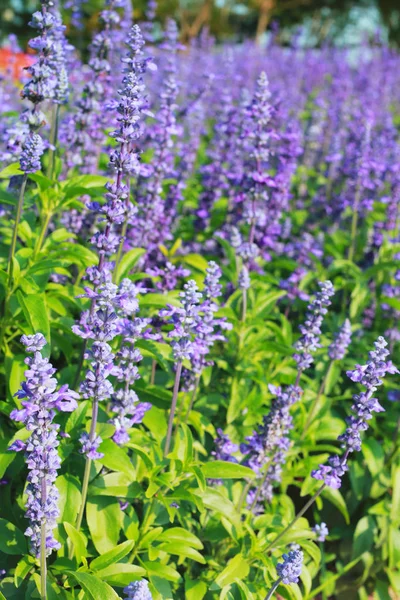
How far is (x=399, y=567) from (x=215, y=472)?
1.76m

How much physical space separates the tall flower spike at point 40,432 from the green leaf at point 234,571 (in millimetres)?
957

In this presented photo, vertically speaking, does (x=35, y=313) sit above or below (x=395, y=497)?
above

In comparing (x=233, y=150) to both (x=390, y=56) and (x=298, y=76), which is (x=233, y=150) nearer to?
(x=298, y=76)

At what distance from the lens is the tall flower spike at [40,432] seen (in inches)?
88.9

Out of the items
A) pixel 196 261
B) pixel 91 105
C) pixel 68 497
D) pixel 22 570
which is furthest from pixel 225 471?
pixel 91 105

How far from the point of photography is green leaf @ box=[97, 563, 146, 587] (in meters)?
2.94

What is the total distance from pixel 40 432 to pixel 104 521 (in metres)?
1.13

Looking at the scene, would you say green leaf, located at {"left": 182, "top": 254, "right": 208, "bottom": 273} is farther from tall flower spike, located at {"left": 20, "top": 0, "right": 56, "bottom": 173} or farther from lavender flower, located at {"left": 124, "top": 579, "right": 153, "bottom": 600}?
lavender flower, located at {"left": 124, "top": 579, "right": 153, "bottom": 600}

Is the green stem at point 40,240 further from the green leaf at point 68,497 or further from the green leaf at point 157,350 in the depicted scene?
the green leaf at point 68,497

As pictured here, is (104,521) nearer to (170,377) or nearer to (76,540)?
(76,540)

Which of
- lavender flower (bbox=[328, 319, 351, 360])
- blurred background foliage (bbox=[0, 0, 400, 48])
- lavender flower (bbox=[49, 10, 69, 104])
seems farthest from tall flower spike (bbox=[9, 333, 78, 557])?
blurred background foliage (bbox=[0, 0, 400, 48])

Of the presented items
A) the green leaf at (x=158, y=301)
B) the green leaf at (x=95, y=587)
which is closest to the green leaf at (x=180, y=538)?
the green leaf at (x=95, y=587)

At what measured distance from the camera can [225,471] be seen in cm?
329

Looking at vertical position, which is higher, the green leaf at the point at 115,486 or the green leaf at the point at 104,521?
the green leaf at the point at 115,486
